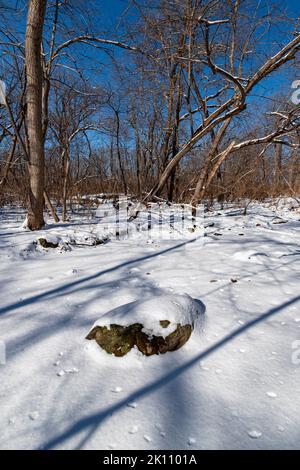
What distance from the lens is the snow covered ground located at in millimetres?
1189

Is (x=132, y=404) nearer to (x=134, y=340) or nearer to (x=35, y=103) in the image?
(x=134, y=340)

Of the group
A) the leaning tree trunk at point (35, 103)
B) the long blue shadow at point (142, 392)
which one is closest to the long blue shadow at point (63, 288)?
the long blue shadow at point (142, 392)

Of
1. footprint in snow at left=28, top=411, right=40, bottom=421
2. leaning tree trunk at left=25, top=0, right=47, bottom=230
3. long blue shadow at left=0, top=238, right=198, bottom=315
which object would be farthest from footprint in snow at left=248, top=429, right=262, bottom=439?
leaning tree trunk at left=25, top=0, right=47, bottom=230

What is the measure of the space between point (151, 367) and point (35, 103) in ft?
15.8

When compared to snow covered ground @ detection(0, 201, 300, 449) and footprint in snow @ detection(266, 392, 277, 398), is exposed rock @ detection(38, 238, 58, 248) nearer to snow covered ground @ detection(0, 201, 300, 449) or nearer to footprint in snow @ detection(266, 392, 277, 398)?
snow covered ground @ detection(0, 201, 300, 449)

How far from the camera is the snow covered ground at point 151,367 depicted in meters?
1.19

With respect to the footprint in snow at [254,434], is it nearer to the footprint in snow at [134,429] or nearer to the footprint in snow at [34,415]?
the footprint in snow at [134,429]

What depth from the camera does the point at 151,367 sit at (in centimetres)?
161

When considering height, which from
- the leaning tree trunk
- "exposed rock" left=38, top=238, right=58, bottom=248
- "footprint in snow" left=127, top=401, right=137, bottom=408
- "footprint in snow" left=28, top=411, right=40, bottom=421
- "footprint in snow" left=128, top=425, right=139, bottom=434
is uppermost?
the leaning tree trunk

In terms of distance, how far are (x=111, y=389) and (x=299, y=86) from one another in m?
9.51

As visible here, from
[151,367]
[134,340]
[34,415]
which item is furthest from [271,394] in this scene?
[34,415]

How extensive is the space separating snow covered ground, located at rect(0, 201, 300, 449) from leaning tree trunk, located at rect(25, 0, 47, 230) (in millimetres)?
1875

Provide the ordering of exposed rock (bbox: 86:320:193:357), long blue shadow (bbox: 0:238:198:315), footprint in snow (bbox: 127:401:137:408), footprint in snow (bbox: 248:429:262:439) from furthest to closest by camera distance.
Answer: long blue shadow (bbox: 0:238:198:315) < exposed rock (bbox: 86:320:193:357) < footprint in snow (bbox: 127:401:137:408) < footprint in snow (bbox: 248:429:262:439)
